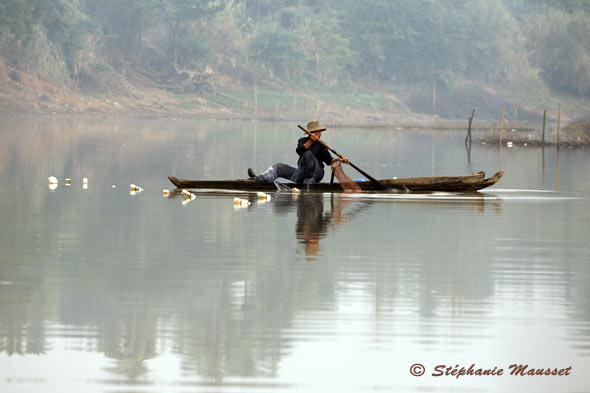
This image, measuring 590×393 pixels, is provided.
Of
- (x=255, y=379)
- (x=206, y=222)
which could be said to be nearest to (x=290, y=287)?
(x=255, y=379)

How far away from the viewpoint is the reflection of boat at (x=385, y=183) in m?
20.5

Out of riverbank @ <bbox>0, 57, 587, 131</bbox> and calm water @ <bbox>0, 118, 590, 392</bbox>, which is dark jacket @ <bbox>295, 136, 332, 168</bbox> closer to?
calm water @ <bbox>0, 118, 590, 392</bbox>

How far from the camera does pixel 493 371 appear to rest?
8312mm

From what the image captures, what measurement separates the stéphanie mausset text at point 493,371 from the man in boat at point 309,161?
11146 mm

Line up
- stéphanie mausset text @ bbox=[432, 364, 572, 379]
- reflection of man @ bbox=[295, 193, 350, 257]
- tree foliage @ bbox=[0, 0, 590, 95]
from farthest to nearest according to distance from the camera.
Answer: tree foliage @ bbox=[0, 0, 590, 95] → reflection of man @ bbox=[295, 193, 350, 257] → stéphanie mausset text @ bbox=[432, 364, 572, 379]

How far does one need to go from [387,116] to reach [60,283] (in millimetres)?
84996

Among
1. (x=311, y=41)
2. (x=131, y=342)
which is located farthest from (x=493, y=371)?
(x=311, y=41)

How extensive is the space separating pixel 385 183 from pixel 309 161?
5.51ft

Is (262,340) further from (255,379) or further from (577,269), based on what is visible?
(577,269)

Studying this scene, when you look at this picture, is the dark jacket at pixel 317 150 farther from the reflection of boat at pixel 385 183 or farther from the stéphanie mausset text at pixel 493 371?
the stéphanie mausset text at pixel 493 371

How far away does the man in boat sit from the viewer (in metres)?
19.7

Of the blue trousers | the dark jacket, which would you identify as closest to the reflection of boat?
the blue trousers

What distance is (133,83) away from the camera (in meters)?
86.9

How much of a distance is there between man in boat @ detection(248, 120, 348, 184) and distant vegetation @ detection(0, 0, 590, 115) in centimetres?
6246
